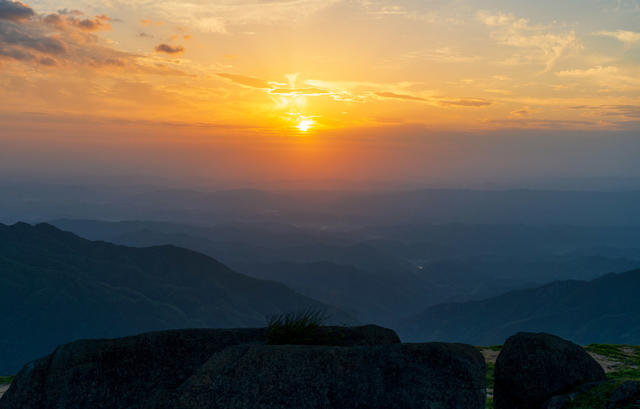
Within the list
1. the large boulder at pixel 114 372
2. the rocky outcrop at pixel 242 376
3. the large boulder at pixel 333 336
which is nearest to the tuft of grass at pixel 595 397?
the rocky outcrop at pixel 242 376

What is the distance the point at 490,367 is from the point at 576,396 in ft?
32.7

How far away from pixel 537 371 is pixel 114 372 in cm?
1131

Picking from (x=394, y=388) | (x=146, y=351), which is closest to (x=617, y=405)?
(x=394, y=388)

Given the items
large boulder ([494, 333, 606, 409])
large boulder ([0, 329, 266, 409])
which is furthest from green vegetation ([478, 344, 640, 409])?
large boulder ([0, 329, 266, 409])

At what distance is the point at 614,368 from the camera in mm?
20000

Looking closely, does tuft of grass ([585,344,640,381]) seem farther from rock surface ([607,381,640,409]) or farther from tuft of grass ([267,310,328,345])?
tuft of grass ([267,310,328,345])

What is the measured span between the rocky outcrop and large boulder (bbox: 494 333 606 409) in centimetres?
314

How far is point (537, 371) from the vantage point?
11812mm

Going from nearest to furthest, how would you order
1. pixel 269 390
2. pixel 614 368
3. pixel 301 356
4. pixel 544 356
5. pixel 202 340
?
pixel 269 390, pixel 301 356, pixel 202 340, pixel 544 356, pixel 614 368

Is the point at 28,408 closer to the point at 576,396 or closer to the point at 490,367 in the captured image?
the point at 576,396

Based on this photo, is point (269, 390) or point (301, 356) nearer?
point (269, 390)

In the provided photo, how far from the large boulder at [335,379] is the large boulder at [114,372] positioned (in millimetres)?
1148

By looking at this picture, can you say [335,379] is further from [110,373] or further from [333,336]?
[110,373]

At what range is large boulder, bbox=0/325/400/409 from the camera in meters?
9.55
